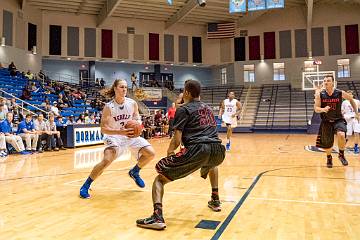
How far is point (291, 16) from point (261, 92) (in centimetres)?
683

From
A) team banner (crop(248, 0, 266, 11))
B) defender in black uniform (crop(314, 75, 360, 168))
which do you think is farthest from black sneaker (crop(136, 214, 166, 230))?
team banner (crop(248, 0, 266, 11))

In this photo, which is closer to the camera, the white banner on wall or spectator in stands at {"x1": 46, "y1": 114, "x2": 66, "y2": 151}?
spectator in stands at {"x1": 46, "y1": 114, "x2": 66, "y2": 151}

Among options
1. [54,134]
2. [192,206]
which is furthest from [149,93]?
[192,206]

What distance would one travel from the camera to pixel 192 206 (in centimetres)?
399

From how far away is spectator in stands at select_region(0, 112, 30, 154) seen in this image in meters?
10.4

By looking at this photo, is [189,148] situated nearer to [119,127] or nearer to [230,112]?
[119,127]

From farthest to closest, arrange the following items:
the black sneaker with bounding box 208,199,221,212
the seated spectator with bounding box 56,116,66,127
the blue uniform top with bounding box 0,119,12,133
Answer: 1. the seated spectator with bounding box 56,116,66,127
2. the blue uniform top with bounding box 0,119,12,133
3. the black sneaker with bounding box 208,199,221,212

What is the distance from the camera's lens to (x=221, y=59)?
3047 cm

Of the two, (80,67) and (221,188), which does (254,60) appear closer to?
(80,67)

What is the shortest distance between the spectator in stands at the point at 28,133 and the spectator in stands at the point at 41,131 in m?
0.14

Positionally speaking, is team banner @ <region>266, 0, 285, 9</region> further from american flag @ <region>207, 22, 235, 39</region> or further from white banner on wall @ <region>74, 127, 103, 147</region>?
american flag @ <region>207, 22, 235, 39</region>

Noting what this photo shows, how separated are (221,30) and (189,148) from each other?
88.5ft

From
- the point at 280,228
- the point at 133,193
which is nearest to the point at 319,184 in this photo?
the point at 280,228

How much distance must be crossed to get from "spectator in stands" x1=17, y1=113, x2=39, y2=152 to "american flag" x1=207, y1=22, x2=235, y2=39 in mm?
20598
